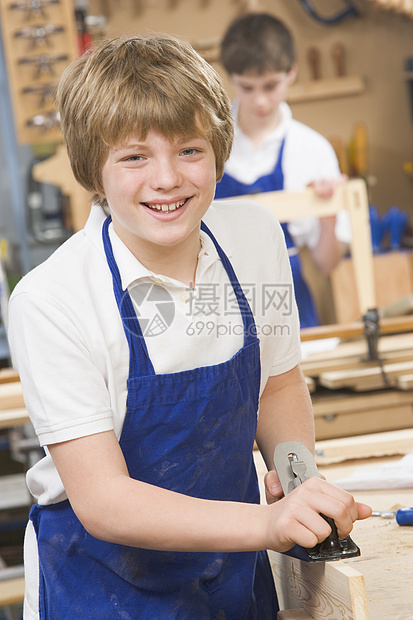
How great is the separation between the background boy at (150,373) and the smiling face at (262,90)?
1.68 meters

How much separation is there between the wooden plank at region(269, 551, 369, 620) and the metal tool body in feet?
0.06

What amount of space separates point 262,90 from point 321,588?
2.19 meters

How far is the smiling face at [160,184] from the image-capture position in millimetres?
1031

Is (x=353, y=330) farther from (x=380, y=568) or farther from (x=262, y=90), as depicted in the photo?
(x=380, y=568)

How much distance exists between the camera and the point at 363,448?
1689 mm

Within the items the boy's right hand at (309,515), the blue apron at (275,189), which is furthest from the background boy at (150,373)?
the blue apron at (275,189)

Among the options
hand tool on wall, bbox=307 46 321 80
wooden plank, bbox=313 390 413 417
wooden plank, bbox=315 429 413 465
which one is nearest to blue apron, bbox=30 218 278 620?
wooden plank, bbox=315 429 413 465

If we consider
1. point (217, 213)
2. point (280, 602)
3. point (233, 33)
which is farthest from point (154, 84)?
point (233, 33)

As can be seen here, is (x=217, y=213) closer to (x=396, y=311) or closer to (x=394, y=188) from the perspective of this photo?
(x=396, y=311)

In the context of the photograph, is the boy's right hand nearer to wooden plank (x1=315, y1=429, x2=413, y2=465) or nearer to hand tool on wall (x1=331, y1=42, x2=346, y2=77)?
wooden plank (x1=315, y1=429, x2=413, y2=465)

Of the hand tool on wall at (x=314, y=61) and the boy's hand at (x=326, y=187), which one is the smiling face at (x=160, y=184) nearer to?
the boy's hand at (x=326, y=187)

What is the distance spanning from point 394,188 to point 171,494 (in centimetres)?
466

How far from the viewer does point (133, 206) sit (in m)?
1.06

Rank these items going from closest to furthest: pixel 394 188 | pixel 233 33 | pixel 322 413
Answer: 1. pixel 322 413
2. pixel 233 33
3. pixel 394 188
